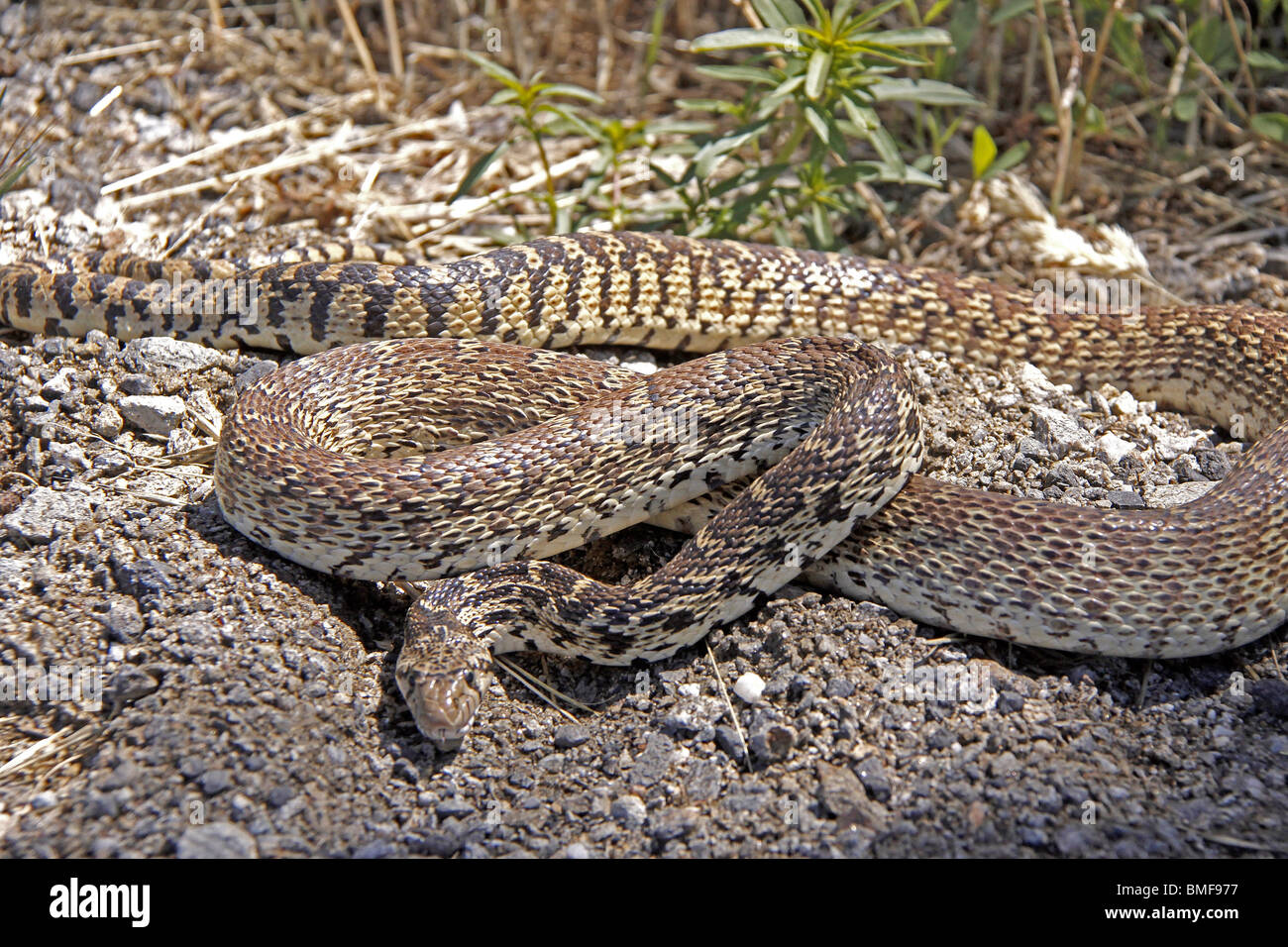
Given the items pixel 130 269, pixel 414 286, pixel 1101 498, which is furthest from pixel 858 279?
pixel 130 269

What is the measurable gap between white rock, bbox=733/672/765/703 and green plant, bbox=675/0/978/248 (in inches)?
138

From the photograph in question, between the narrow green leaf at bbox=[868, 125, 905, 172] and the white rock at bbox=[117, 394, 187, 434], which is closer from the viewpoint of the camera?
the white rock at bbox=[117, 394, 187, 434]

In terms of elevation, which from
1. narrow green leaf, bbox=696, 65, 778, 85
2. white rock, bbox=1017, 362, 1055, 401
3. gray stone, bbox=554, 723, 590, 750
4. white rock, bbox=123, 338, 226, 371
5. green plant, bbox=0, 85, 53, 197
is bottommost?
gray stone, bbox=554, 723, 590, 750

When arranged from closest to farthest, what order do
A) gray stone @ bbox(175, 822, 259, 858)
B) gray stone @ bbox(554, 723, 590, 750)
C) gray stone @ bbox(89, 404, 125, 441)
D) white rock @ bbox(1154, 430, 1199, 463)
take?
gray stone @ bbox(175, 822, 259, 858), gray stone @ bbox(554, 723, 590, 750), gray stone @ bbox(89, 404, 125, 441), white rock @ bbox(1154, 430, 1199, 463)

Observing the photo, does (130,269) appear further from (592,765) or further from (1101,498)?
(1101,498)

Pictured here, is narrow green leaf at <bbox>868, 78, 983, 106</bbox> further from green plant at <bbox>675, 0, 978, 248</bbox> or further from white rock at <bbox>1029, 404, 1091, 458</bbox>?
white rock at <bbox>1029, 404, 1091, 458</bbox>

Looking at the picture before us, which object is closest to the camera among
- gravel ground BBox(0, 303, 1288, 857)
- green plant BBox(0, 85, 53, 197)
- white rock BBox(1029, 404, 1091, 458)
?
gravel ground BBox(0, 303, 1288, 857)

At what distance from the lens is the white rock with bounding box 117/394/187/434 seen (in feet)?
19.7

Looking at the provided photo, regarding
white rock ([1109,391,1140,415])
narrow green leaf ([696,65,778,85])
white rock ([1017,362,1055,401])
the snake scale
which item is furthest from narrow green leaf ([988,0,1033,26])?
white rock ([1109,391,1140,415])

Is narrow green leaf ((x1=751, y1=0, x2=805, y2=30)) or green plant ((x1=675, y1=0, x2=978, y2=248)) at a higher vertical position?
narrow green leaf ((x1=751, y1=0, x2=805, y2=30))

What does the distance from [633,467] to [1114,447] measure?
282 cm

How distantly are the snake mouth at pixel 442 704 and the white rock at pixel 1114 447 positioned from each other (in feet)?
12.4

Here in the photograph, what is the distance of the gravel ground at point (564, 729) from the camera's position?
4.18 m
